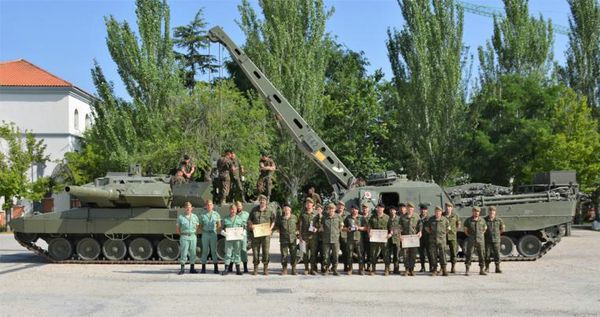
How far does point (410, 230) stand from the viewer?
15.8 metres

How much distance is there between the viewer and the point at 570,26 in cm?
4181

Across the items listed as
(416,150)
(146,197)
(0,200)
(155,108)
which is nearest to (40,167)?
(0,200)

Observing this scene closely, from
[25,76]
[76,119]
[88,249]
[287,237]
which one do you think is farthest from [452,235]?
[25,76]

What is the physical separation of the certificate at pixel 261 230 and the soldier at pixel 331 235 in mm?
1064

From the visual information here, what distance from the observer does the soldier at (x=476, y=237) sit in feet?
51.5

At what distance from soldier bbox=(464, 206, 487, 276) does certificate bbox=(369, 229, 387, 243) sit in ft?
5.57

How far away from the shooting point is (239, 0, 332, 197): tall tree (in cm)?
3394

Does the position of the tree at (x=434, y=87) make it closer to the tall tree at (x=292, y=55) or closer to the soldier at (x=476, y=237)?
the tall tree at (x=292, y=55)

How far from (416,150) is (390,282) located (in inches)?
838

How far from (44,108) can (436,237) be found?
35439 millimetres

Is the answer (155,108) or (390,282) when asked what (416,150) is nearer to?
(155,108)

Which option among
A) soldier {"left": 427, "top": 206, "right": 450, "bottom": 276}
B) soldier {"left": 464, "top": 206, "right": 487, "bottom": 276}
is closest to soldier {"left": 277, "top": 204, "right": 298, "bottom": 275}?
soldier {"left": 427, "top": 206, "right": 450, "bottom": 276}

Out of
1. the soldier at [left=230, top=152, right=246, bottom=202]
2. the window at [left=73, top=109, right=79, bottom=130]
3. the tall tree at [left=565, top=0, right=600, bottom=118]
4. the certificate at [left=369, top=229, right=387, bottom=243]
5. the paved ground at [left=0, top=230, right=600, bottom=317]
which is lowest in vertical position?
the paved ground at [left=0, top=230, right=600, bottom=317]

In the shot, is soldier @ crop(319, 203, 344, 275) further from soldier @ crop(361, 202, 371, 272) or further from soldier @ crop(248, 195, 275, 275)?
soldier @ crop(248, 195, 275, 275)
